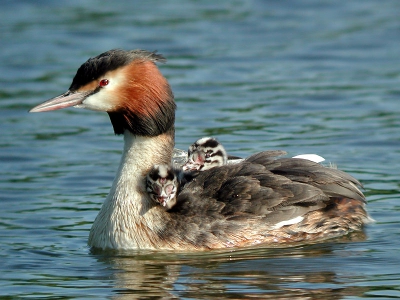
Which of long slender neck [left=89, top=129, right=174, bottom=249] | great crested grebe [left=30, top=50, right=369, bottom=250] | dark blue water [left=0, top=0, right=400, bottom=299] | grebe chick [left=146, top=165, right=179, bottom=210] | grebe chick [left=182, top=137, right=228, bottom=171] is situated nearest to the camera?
dark blue water [left=0, top=0, right=400, bottom=299]

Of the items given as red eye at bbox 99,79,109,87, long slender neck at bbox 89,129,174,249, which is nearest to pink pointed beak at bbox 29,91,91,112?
red eye at bbox 99,79,109,87

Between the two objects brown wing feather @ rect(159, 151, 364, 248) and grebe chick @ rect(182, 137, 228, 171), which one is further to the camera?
grebe chick @ rect(182, 137, 228, 171)

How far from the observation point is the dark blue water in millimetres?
8500

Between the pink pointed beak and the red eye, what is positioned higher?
the red eye

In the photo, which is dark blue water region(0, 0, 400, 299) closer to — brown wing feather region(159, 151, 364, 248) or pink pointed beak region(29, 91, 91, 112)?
brown wing feather region(159, 151, 364, 248)

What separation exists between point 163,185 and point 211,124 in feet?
14.8

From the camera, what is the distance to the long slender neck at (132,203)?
9.31 metres

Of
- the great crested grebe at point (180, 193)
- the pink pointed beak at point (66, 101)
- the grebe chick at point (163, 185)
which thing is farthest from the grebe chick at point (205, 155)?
the pink pointed beak at point (66, 101)

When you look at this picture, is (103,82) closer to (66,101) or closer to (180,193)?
(66,101)

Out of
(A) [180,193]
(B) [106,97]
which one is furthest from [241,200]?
(B) [106,97]

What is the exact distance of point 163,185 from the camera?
909 cm

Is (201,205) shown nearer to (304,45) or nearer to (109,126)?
(109,126)

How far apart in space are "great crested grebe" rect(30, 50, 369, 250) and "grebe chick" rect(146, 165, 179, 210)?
120 millimetres

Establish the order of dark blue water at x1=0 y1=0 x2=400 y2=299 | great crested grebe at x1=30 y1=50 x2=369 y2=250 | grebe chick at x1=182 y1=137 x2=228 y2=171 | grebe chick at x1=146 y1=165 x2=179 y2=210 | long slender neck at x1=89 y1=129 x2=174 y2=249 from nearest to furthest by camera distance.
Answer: dark blue water at x1=0 y1=0 x2=400 y2=299 < grebe chick at x1=146 y1=165 x2=179 y2=210 < great crested grebe at x1=30 y1=50 x2=369 y2=250 < long slender neck at x1=89 y1=129 x2=174 y2=249 < grebe chick at x1=182 y1=137 x2=228 y2=171
